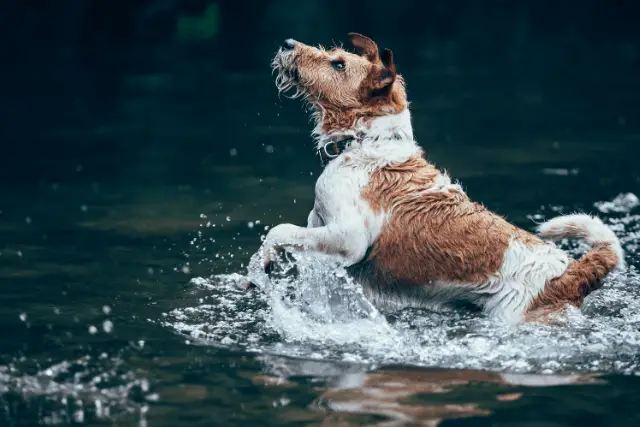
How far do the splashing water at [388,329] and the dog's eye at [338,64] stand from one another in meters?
1.08

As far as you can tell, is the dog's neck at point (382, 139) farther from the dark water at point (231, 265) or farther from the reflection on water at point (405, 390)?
the reflection on water at point (405, 390)

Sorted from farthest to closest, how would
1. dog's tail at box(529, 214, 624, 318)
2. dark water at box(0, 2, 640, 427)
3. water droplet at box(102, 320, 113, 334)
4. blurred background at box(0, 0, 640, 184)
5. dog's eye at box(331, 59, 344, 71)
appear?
blurred background at box(0, 0, 640, 184)
dog's eye at box(331, 59, 344, 71)
water droplet at box(102, 320, 113, 334)
dog's tail at box(529, 214, 624, 318)
dark water at box(0, 2, 640, 427)

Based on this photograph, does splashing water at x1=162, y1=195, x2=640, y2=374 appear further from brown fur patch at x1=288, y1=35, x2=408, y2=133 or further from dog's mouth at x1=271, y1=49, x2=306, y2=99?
dog's mouth at x1=271, y1=49, x2=306, y2=99

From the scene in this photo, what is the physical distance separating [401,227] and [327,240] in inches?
16.3

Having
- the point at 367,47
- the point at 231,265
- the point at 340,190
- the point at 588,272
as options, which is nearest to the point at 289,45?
the point at 367,47

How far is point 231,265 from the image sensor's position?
7.28 metres

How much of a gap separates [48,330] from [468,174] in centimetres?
479

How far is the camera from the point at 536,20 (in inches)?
786

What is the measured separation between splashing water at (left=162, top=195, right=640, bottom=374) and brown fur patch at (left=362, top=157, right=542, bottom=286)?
26 cm

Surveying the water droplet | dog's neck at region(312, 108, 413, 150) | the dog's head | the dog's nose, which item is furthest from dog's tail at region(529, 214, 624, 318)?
the water droplet

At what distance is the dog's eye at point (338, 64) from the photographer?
20.1ft

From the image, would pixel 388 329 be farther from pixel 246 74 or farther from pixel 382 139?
pixel 246 74

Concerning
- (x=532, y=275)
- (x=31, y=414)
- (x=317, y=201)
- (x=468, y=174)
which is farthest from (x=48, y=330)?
(x=468, y=174)

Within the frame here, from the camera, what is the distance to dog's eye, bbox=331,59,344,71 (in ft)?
20.1
